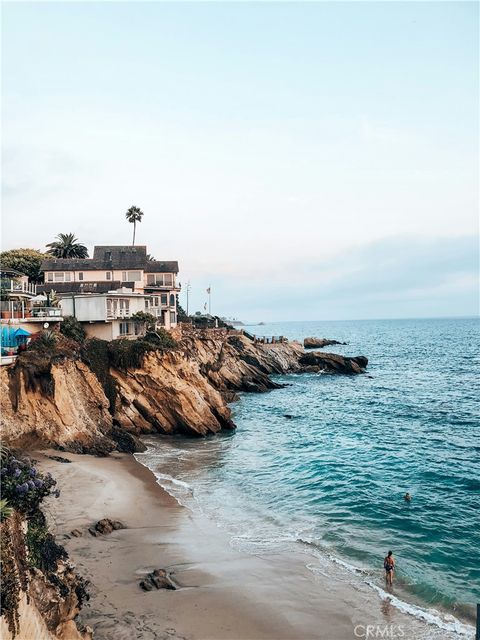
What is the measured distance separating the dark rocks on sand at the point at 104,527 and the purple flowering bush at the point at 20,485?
1066cm

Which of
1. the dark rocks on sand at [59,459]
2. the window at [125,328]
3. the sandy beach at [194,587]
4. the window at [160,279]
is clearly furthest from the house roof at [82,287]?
the sandy beach at [194,587]

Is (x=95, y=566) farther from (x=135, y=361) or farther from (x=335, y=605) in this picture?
(x=135, y=361)

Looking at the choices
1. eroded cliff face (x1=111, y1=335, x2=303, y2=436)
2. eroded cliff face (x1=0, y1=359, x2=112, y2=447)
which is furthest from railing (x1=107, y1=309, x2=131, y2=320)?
eroded cliff face (x1=0, y1=359, x2=112, y2=447)

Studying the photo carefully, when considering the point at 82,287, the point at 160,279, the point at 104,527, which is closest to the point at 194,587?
the point at 104,527

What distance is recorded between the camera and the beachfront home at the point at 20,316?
37.0 metres

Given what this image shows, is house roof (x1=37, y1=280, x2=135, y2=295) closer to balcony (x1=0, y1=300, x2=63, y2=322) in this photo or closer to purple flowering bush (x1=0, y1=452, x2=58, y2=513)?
balcony (x1=0, y1=300, x2=63, y2=322)

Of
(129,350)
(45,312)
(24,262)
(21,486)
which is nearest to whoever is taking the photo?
(21,486)

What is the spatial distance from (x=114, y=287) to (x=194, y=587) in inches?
1659

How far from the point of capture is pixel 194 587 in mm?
19812

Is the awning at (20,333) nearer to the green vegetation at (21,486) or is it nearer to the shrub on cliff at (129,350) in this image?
A: the shrub on cliff at (129,350)

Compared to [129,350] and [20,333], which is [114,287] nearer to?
[129,350]

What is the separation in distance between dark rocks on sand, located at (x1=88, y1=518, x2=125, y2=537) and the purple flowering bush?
1066 cm

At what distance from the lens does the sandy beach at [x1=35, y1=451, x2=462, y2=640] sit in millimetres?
17172

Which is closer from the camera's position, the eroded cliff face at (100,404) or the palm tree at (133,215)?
the eroded cliff face at (100,404)
